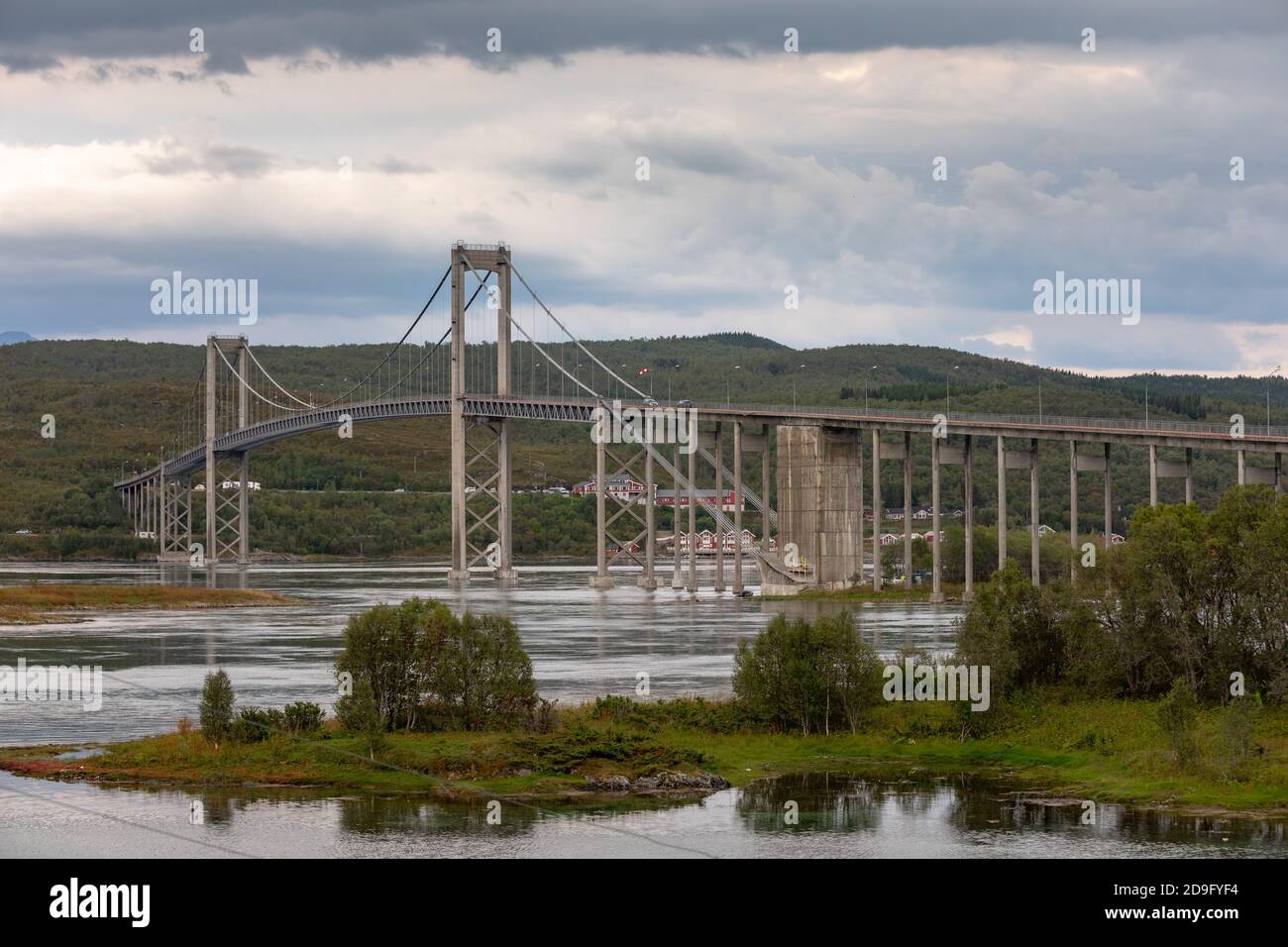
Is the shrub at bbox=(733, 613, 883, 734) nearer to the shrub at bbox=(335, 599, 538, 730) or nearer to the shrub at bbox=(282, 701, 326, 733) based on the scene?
the shrub at bbox=(335, 599, 538, 730)

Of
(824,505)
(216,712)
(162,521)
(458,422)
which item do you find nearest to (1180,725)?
(216,712)

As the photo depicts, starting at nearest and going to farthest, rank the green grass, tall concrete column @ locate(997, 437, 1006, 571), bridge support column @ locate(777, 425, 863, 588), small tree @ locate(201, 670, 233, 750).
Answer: the green grass, small tree @ locate(201, 670, 233, 750), tall concrete column @ locate(997, 437, 1006, 571), bridge support column @ locate(777, 425, 863, 588)

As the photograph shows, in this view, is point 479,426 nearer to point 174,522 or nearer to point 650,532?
point 650,532

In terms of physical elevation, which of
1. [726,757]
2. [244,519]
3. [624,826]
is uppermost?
[244,519]

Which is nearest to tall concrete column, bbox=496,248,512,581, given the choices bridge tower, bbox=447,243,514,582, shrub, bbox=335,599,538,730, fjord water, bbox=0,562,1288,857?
bridge tower, bbox=447,243,514,582
